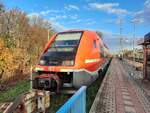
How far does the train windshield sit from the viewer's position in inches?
437

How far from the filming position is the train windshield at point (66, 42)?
11109mm

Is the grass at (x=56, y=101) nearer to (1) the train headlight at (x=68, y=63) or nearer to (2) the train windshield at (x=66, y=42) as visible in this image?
(1) the train headlight at (x=68, y=63)

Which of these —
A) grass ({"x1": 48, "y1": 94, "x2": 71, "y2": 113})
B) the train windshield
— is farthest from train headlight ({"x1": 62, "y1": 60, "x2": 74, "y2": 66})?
grass ({"x1": 48, "y1": 94, "x2": 71, "y2": 113})

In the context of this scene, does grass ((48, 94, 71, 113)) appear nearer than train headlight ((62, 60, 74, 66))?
Yes

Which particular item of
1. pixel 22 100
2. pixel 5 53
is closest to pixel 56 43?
pixel 22 100

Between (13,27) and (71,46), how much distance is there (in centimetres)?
2140

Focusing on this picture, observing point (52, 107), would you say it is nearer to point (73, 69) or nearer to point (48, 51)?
point (73, 69)

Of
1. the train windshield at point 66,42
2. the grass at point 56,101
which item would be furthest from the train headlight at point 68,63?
the grass at point 56,101

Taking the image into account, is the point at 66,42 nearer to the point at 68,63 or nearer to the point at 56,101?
the point at 68,63

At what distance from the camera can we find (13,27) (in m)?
31.2

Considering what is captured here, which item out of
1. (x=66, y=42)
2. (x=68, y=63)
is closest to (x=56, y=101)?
(x=68, y=63)

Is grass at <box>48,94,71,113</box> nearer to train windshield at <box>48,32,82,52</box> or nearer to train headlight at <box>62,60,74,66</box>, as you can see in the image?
train headlight at <box>62,60,74,66</box>

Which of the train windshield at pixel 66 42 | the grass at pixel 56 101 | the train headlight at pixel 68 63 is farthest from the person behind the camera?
the train windshield at pixel 66 42

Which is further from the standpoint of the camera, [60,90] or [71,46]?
[71,46]
